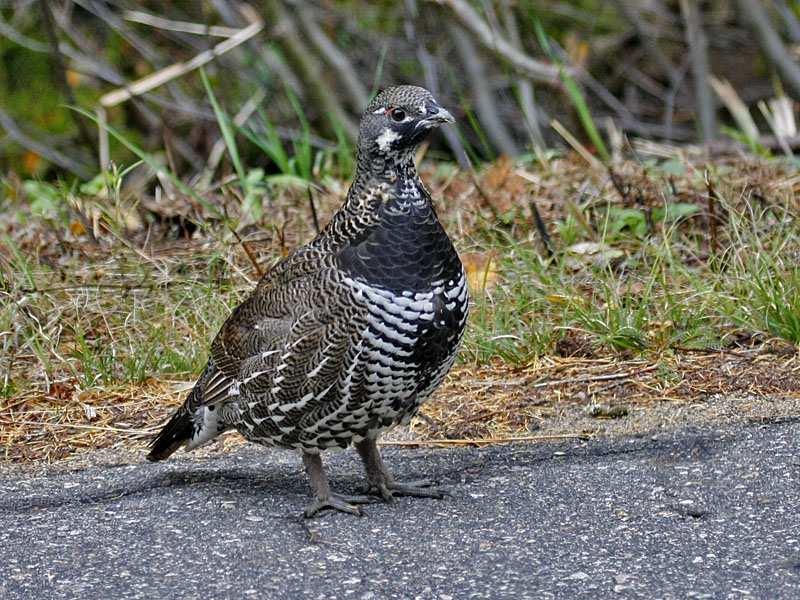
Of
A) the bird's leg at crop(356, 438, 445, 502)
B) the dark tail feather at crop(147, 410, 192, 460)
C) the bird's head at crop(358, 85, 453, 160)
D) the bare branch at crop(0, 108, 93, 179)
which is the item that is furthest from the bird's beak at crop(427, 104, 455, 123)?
the bare branch at crop(0, 108, 93, 179)

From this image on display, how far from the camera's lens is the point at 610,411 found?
4441 millimetres

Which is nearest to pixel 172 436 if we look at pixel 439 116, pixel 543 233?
pixel 439 116

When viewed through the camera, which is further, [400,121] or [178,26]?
[178,26]

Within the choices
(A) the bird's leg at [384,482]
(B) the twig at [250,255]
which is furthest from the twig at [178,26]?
(A) the bird's leg at [384,482]

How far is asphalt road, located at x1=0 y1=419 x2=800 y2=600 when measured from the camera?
3.18 meters

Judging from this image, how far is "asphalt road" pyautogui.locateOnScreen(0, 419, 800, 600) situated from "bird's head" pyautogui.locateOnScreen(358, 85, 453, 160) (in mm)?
1279

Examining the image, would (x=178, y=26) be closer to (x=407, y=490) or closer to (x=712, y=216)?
(x=712, y=216)

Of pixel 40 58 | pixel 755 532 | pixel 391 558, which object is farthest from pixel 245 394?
pixel 40 58

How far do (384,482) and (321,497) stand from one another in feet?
0.87

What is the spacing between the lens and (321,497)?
386cm

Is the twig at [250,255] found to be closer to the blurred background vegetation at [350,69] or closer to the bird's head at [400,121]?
the bird's head at [400,121]

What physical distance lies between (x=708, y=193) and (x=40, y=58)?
6498mm

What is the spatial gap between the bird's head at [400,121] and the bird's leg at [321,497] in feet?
3.78

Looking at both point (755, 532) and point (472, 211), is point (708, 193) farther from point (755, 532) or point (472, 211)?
point (755, 532)
